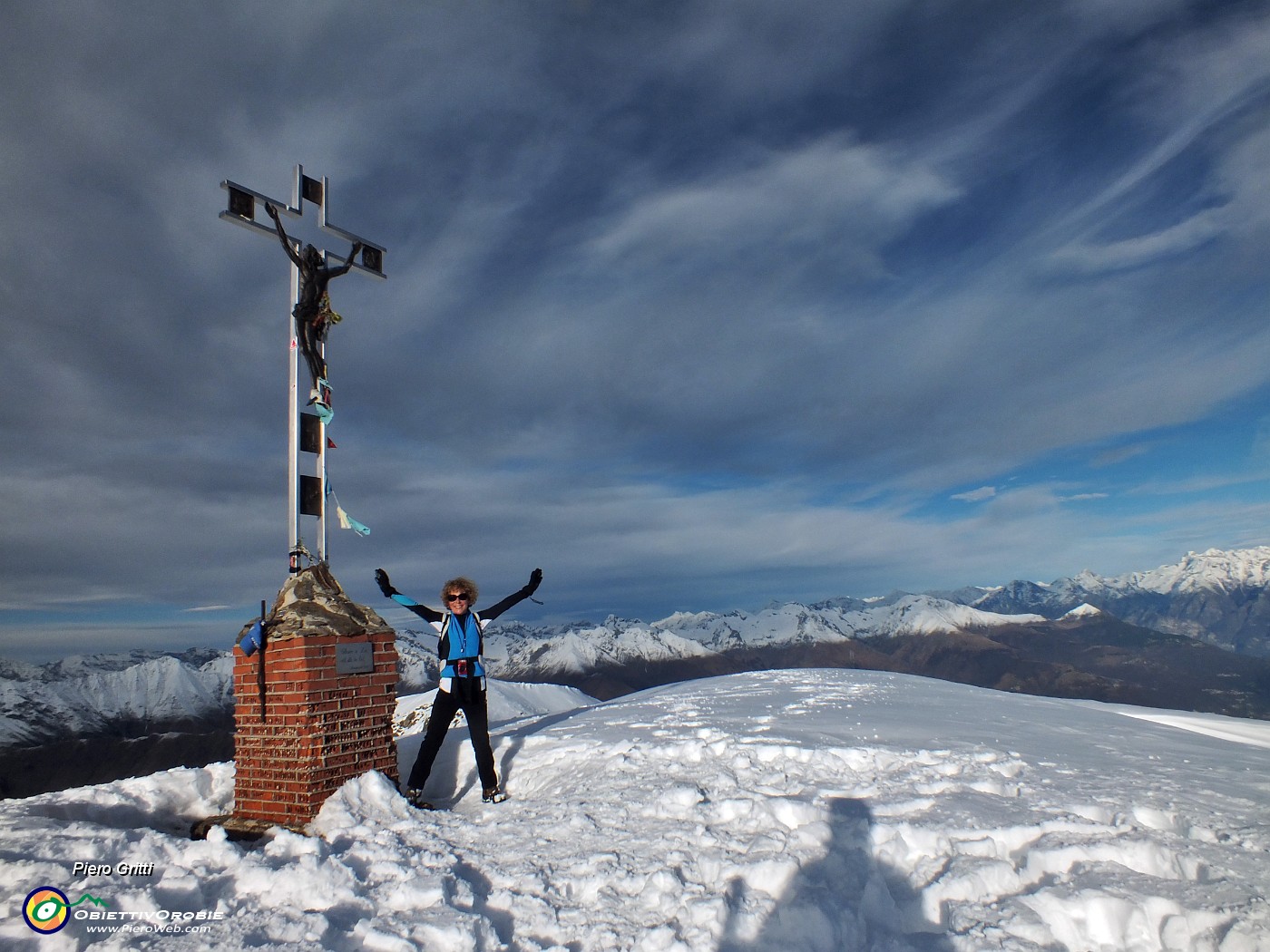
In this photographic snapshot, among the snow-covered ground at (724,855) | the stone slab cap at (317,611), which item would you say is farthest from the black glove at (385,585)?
the snow-covered ground at (724,855)

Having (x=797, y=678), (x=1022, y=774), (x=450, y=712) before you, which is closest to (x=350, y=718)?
(x=450, y=712)

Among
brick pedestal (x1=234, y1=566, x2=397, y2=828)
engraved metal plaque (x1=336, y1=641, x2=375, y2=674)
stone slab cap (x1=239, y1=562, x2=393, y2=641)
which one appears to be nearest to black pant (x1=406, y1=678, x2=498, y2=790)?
brick pedestal (x1=234, y1=566, x2=397, y2=828)

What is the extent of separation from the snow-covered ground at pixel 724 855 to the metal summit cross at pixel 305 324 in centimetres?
274

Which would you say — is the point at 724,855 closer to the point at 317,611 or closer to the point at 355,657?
the point at 355,657

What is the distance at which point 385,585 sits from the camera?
6.48 metres

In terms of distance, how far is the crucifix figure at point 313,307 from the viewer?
7.13 metres

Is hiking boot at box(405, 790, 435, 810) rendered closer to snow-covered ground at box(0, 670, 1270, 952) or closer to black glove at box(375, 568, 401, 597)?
snow-covered ground at box(0, 670, 1270, 952)

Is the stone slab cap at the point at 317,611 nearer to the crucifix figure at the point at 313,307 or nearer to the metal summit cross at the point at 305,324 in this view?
the metal summit cross at the point at 305,324

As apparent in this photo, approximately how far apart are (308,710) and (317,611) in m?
0.87

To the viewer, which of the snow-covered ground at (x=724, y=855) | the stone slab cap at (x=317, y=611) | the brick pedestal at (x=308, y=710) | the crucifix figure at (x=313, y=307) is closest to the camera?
the snow-covered ground at (x=724, y=855)

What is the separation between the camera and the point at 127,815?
582 cm

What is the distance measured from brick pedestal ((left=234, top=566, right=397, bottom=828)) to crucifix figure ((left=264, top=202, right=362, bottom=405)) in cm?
221

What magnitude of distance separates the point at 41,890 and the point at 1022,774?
633 cm

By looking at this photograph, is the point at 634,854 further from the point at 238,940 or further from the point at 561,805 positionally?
the point at 238,940
